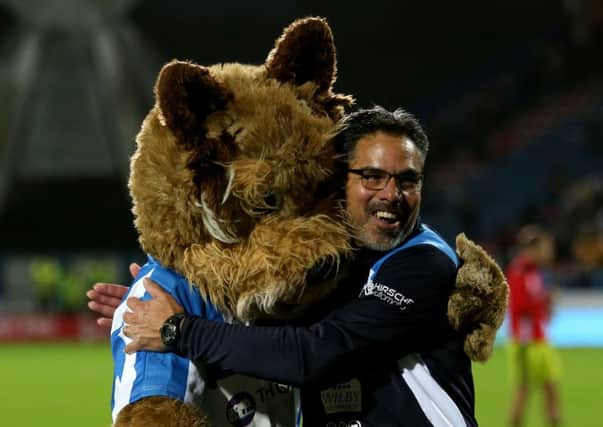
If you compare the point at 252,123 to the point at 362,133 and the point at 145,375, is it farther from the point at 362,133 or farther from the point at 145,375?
the point at 145,375

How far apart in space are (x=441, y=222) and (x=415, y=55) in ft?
19.1

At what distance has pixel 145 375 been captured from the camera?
206 cm

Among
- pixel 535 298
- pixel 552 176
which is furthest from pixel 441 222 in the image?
pixel 535 298

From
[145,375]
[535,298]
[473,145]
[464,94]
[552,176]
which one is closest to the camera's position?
[145,375]

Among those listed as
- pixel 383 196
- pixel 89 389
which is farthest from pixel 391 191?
pixel 89 389

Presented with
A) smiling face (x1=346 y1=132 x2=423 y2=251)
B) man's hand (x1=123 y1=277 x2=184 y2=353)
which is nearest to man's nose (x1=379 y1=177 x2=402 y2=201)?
smiling face (x1=346 y1=132 x2=423 y2=251)

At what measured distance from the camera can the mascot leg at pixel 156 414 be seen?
1987 millimetres

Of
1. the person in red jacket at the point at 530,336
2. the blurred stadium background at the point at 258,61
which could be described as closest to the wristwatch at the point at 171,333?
the person in red jacket at the point at 530,336

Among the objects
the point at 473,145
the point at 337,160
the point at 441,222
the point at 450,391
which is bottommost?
the point at 450,391

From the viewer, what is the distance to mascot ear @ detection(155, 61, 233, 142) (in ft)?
6.80

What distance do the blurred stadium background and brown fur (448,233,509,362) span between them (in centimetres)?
1461

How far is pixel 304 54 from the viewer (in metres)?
2.29

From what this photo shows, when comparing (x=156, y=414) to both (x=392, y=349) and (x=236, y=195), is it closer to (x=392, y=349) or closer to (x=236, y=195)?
(x=236, y=195)

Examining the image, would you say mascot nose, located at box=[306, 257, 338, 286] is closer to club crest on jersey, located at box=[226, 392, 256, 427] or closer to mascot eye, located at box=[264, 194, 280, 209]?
mascot eye, located at box=[264, 194, 280, 209]
